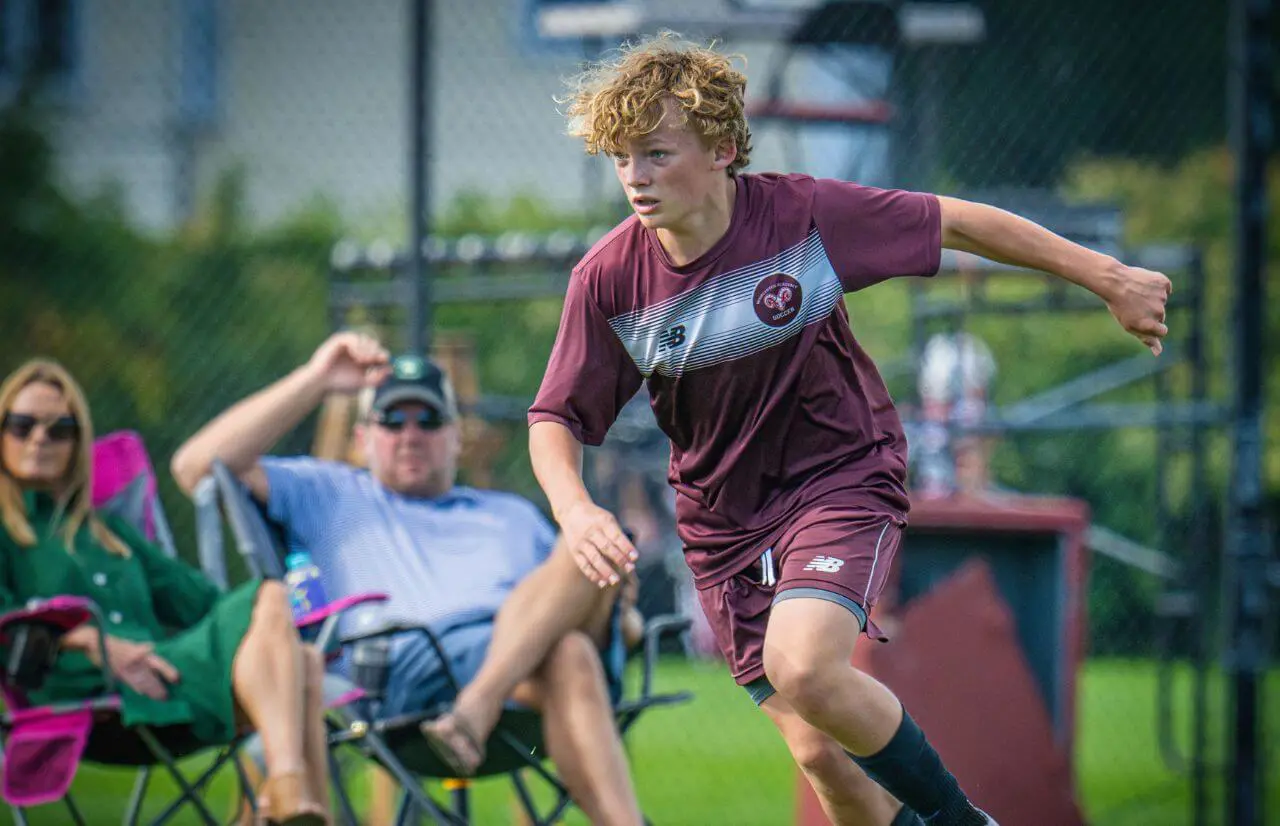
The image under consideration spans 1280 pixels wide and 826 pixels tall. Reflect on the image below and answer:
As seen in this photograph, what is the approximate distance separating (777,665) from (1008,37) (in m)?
4.02

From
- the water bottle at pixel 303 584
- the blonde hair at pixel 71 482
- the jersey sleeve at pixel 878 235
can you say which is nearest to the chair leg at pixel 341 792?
the water bottle at pixel 303 584

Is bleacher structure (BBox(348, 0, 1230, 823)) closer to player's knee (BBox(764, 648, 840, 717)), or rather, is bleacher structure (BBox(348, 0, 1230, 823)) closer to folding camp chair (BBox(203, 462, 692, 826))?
folding camp chair (BBox(203, 462, 692, 826))

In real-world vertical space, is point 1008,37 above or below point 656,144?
above

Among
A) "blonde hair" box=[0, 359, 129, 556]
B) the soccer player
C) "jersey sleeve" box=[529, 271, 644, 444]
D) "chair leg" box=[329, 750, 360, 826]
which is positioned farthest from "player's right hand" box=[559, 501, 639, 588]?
"blonde hair" box=[0, 359, 129, 556]

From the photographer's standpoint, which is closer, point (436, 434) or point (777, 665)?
point (777, 665)

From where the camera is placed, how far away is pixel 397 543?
3941 mm

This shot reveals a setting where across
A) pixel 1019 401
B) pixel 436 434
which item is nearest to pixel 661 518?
pixel 1019 401

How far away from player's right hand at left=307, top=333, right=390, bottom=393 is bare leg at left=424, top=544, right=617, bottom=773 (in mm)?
709

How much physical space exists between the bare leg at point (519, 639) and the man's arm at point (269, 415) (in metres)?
0.71

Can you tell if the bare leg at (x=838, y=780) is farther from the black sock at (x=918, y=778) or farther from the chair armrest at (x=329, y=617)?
the chair armrest at (x=329, y=617)

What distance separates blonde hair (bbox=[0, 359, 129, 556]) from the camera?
12.4ft

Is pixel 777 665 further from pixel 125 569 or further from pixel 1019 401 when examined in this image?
pixel 1019 401

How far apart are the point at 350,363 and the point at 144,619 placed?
0.78 m

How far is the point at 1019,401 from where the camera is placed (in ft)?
29.3
